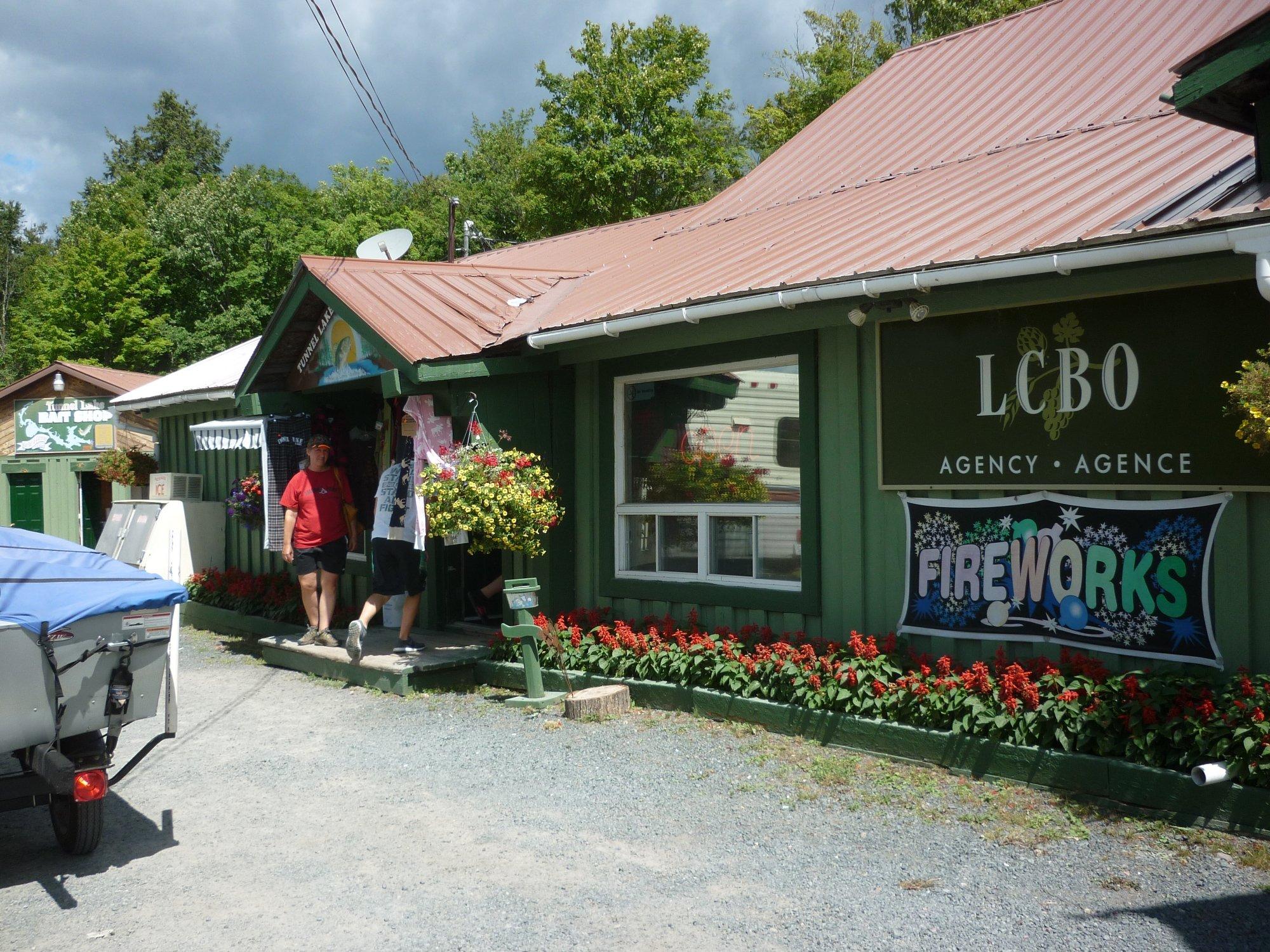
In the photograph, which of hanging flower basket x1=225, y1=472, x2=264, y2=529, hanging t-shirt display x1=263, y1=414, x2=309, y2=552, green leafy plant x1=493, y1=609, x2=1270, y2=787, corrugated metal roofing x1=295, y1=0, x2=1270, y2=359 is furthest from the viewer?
hanging flower basket x1=225, y1=472, x2=264, y2=529

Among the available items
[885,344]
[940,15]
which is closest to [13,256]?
[940,15]

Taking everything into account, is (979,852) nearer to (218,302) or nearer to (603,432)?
(603,432)

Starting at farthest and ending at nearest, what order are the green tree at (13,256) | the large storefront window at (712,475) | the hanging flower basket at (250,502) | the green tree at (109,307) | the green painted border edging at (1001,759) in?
the green tree at (13,256) → the green tree at (109,307) → the hanging flower basket at (250,502) → the large storefront window at (712,475) → the green painted border edging at (1001,759)

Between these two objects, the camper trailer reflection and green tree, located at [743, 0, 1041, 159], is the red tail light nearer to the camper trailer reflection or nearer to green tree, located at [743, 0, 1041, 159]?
the camper trailer reflection

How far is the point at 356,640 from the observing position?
8.37 meters

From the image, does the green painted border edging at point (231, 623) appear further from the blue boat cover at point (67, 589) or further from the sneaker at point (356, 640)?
the blue boat cover at point (67, 589)

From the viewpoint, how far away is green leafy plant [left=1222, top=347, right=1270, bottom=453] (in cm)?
446

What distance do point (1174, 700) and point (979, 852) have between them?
1261mm

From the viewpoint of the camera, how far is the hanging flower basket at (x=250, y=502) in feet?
38.7

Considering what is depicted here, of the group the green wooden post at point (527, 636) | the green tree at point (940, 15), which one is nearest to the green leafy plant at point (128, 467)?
the green wooden post at point (527, 636)

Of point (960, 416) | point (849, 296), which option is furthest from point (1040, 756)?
point (849, 296)

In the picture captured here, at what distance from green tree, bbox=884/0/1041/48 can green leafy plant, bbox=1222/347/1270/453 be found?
66.8 feet

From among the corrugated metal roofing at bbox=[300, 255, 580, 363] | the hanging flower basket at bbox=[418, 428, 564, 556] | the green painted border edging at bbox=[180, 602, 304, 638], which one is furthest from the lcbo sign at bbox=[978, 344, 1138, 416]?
the green painted border edging at bbox=[180, 602, 304, 638]

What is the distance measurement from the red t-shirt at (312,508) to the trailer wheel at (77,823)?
14.9ft
